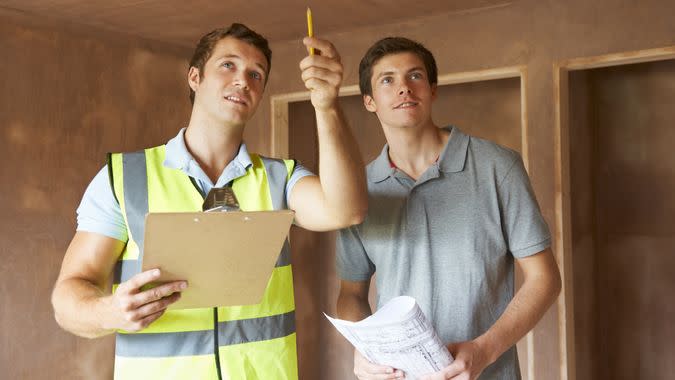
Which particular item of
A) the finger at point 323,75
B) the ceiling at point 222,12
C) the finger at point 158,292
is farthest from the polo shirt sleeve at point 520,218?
the ceiling at point 222,12

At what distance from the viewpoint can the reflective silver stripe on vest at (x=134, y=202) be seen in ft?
4.99

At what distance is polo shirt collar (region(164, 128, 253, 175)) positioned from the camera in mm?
1610

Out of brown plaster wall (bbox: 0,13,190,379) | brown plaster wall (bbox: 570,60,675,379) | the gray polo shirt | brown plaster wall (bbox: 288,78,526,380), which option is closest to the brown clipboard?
the gray polo shirt

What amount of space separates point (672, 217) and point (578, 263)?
2.47 feet

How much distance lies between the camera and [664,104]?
13.9 ft

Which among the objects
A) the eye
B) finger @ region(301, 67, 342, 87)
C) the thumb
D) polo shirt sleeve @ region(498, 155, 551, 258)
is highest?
the eye

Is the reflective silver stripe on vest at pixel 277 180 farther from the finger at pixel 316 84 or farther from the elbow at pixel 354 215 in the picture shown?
the finger at pixel 316 84

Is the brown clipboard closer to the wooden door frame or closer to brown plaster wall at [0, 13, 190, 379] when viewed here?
the wooden door frame

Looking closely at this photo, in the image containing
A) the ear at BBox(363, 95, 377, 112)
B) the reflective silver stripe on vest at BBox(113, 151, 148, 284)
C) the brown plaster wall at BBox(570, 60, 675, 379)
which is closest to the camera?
the reflective silver stripe on vest at BBox(113, 151, 148, 284)

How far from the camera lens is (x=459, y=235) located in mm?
1798

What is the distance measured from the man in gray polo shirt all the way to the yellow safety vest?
25cm

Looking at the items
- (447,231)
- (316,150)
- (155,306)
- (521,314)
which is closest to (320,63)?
(155,306)

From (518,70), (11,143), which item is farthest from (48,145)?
(518,70)

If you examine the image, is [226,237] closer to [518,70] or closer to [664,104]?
[518,70]
